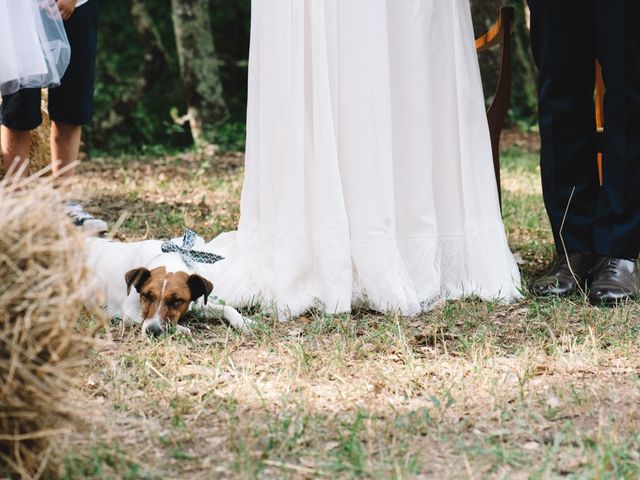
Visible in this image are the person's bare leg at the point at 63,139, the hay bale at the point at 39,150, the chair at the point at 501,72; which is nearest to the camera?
the chair at the point at 501,72

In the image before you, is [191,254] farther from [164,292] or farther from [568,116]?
[568,116]

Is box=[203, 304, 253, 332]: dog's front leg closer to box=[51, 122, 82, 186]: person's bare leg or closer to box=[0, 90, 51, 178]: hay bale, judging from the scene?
box=[51, 122, 82, 186]: person's bare leg

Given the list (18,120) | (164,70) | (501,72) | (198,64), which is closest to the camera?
Result: (501,72)

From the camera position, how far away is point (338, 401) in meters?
2.49

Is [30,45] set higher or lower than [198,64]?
higher

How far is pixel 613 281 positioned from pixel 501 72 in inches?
44.8

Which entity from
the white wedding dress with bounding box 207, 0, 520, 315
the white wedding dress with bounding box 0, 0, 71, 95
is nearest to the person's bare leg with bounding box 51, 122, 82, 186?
the white wedding dress with bounding box 0, 0, 71, 95

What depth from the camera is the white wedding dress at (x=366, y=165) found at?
343cm

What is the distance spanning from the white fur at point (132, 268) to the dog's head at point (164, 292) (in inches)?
2.0

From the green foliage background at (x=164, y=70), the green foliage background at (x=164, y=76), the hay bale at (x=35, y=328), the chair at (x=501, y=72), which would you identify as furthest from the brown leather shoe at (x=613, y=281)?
the green foliage background at (x=164, y=70)

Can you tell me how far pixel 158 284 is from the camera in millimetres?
3311

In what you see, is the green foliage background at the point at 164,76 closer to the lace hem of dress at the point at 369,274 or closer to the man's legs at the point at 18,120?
the man's legs at the point at 18,120

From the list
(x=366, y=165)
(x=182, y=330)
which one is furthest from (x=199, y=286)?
(x=366, y=165)

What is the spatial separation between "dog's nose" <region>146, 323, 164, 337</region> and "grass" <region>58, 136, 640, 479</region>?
46 millimetres
